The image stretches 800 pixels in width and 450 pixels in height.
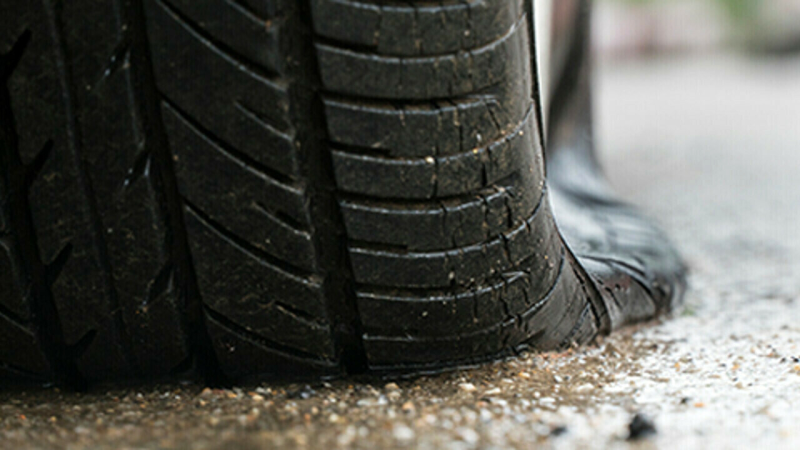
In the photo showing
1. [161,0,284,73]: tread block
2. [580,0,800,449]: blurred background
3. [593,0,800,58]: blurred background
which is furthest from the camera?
[593,0,800,58]: blurred background

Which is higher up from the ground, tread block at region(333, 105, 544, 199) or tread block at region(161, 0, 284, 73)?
tread block at region(161, 0, 284, 73)

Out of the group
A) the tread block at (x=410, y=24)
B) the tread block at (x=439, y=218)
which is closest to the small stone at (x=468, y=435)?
the tread block at (x=439, y=218)

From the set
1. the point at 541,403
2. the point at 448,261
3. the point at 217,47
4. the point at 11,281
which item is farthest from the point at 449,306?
the point at 11,281

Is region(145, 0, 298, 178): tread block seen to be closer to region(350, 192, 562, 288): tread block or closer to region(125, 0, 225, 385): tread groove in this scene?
region(125, 0, 225, 385): tread groove

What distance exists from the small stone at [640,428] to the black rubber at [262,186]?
8.4 inches

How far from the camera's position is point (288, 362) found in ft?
2.89

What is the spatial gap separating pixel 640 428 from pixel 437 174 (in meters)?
0.36

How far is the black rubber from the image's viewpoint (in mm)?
742

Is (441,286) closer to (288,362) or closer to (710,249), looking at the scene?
(288,362)

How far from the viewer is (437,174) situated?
814 millimetres

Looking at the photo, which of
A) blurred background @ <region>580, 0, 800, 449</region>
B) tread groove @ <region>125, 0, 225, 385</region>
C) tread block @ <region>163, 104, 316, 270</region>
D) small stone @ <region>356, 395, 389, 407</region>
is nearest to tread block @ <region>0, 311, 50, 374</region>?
tread groove @ <region>125, 0, 225, 385</region>

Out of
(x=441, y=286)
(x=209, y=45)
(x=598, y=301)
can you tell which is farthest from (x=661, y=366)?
(x=209, y=45)

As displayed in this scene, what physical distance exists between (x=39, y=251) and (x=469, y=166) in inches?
20.4

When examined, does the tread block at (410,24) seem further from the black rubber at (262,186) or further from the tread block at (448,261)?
the tread block at (448,261)
